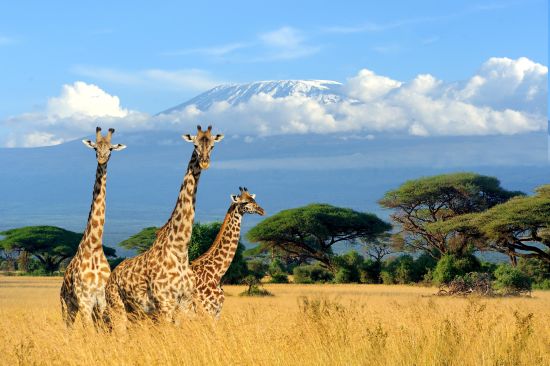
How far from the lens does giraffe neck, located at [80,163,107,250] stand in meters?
12.8

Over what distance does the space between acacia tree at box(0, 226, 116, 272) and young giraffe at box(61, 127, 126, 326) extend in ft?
172

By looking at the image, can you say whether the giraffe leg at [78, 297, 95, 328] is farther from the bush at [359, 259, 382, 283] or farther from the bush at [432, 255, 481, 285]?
the bush at [359, 259, 382, 283]

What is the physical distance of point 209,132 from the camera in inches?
466

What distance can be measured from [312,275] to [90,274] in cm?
4077

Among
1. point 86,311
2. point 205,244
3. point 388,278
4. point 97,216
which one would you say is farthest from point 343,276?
point 86,311

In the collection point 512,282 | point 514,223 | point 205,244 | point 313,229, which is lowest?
point 512,282

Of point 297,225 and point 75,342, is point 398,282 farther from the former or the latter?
point 75,342

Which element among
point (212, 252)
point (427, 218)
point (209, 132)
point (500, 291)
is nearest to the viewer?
point (209, 132)

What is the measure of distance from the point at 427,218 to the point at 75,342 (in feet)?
171

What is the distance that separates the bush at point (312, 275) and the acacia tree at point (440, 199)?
751 centimetres

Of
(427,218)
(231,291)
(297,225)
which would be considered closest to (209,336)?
(231,291)

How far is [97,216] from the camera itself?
13.1 m

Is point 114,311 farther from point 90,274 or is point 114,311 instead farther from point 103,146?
point 103,146

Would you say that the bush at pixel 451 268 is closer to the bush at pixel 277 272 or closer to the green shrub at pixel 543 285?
the green shrub at pixel 543 285
